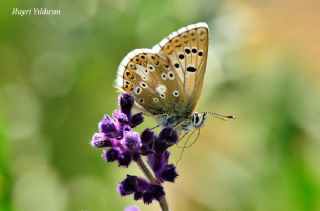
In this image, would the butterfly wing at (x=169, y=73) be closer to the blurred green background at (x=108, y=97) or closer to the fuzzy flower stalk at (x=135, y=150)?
the fuzzy flower stalk at (x=135, y=150)

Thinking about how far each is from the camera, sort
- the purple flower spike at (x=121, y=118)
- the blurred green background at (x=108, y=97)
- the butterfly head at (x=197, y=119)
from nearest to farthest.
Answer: the purple flower spike at (x=121, y=118) → the butterfly head at (x=197, y=119) → the blurred green background at (x=108, y=97)

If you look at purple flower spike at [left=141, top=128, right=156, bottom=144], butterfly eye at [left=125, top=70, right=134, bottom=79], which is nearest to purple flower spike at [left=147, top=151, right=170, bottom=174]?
purple flower spike at [left=141, top=128, right=156, bottom=144]

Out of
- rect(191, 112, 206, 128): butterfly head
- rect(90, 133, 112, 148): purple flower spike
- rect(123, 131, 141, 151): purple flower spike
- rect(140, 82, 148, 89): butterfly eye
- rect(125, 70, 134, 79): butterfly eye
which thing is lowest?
rect(123, 131, 141, 151): purple flower spike

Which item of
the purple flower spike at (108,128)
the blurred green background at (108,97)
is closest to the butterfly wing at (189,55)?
the purple flower spike at (108,128)

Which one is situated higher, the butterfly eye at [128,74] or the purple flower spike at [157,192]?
the butterfly eye at [128,74]

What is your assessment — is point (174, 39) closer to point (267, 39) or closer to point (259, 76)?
point (259, 76)

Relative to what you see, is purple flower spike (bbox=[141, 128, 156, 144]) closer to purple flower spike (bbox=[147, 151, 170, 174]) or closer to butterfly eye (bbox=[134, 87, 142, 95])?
purple flower spike (bbox=[147, 151, 170, 174])

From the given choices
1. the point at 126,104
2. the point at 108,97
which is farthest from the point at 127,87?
the point at 108,97
